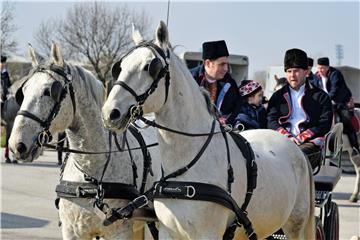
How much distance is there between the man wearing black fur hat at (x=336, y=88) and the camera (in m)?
12.9

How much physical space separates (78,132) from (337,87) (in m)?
7.85

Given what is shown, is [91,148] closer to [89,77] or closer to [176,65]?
[89,77]

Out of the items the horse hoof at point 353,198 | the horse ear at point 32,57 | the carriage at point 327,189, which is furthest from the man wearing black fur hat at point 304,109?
the horse hoof at point 353,198

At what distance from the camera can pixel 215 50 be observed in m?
6.30

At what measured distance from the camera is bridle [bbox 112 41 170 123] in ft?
15.7

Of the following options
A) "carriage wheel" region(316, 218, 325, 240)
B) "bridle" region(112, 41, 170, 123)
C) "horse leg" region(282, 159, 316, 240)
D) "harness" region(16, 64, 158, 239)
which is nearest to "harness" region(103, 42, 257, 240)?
"bridle" region(112, 41, 170, 123)

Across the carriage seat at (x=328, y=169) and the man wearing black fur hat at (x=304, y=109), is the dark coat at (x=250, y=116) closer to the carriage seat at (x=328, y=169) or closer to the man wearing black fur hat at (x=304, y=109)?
the man wearing black fur hat at (x=304, y=109)

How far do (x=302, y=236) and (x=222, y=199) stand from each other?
185cm

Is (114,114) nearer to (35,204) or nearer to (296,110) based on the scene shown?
(296,110)

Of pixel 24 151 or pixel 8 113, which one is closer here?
pixel 24 151

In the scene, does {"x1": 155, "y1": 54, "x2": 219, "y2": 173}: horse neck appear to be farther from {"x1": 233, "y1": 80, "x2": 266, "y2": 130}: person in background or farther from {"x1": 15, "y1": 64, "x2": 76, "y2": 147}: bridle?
{"x1": 233, "y1": 80, "x2": 266, "y2": 130}: person in background

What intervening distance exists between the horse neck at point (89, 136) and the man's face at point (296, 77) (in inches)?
87.6

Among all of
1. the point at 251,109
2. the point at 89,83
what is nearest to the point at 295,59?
the point at 251,109

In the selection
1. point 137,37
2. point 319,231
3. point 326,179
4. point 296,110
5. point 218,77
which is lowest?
point 319,231
